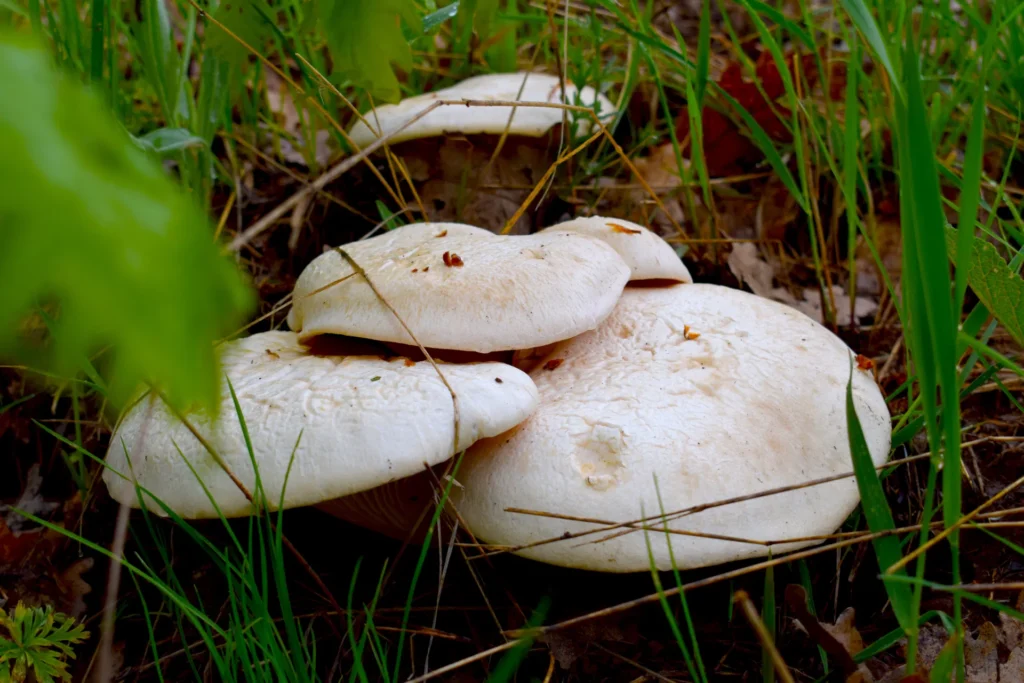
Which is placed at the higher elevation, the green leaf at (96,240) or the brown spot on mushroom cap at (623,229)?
the green leaf at (96,240)

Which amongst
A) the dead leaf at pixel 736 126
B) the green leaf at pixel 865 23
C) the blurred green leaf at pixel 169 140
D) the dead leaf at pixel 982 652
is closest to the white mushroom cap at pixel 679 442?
the dead leaf at pixel 982 652

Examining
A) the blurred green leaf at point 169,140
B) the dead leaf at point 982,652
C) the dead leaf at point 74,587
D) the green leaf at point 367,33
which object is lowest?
the dead leaf at point 982,652

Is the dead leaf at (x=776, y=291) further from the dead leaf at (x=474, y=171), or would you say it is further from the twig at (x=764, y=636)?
the twig at (x=764, y=636)

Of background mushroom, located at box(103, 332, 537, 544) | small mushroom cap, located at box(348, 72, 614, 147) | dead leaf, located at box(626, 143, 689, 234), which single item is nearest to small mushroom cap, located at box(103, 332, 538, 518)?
background mushroom, located at box(103, 332, 537, 544)

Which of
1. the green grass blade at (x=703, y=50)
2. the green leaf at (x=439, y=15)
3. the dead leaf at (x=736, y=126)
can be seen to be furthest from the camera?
the dead leaf at (x=736, y=126)

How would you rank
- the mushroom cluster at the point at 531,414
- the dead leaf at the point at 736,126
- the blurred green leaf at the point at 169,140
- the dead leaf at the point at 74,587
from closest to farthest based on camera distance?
the mushroom cluster at the point at 531,414 → the dead leaf at the point at 74,587 → the blurred green leaf at the point at 169,140 → the dead leaf at the point at 736,126

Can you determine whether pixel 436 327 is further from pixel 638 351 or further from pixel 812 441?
pixel 812 441

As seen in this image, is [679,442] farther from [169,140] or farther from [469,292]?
[169,140]
